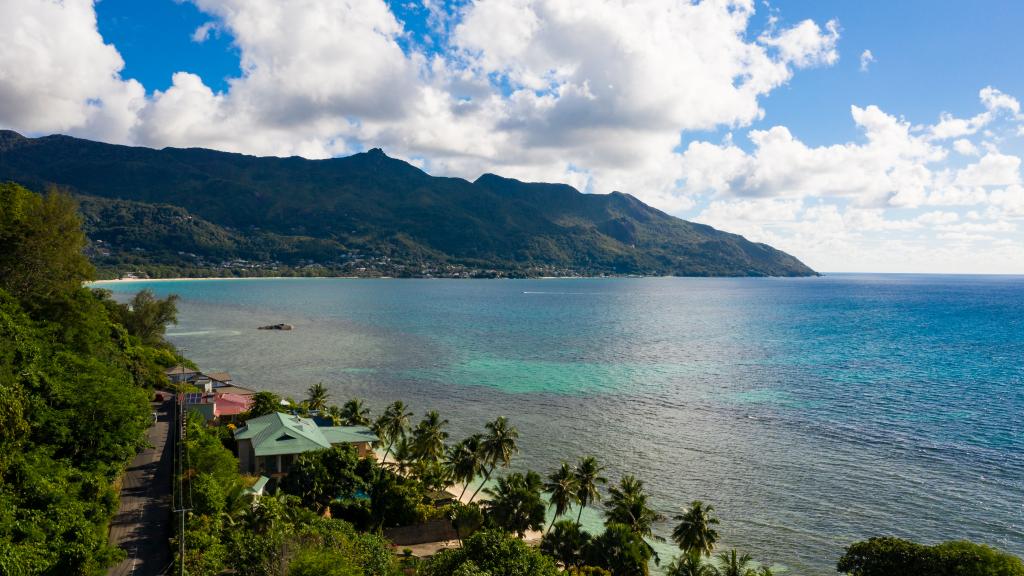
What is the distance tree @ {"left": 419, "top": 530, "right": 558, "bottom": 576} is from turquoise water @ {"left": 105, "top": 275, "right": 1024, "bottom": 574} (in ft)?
67.7

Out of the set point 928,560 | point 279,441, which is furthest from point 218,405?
point 928,560

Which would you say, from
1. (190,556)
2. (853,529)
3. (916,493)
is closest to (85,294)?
(190,556)

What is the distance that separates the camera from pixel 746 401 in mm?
74250

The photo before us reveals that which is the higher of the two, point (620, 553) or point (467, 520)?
point (620, 553)

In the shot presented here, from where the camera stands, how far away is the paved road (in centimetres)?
2675

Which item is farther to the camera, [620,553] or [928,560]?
[620,553]

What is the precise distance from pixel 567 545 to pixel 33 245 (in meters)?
52.3

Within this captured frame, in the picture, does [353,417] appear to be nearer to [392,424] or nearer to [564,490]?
[392,424]

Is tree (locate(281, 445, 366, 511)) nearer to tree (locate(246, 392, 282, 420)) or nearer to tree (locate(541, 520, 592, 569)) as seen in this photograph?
tree (locate(541, 520, 592, 569))

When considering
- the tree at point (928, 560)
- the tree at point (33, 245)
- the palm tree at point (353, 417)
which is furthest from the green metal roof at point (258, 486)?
the tree at point (928, 560)

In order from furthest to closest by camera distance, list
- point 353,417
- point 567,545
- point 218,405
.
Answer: point 218,405 → point 353,417 → point 567,545

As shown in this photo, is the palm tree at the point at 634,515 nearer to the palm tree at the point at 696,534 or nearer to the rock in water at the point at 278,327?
the palm tree at the point at 696,534

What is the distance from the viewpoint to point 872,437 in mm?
58312

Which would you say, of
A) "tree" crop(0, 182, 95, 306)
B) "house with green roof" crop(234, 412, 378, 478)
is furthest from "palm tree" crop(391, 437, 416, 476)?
"tree" crop(0, 182, 95, 306)
